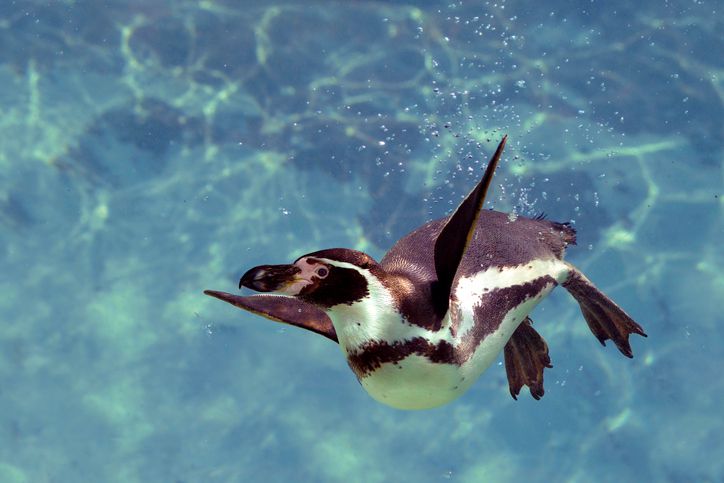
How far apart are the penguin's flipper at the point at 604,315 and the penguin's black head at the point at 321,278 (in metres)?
1.41

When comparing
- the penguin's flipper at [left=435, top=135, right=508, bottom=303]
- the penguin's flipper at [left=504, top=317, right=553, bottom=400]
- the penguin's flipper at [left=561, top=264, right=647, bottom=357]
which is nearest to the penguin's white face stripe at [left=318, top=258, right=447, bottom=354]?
the penguin's flipper at [left=435, top=135, right=508, bottom=303]

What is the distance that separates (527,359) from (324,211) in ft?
9.29

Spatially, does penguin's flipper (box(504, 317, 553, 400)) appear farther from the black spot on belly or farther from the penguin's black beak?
the penguin's black beak

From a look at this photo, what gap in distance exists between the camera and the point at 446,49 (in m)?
5.57

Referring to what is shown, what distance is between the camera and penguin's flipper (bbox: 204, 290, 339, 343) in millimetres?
2038

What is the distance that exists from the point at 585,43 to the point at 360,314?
4543 mm

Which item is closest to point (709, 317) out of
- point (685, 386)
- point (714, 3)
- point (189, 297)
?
point (685, 386)

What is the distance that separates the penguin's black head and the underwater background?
11.8 ft

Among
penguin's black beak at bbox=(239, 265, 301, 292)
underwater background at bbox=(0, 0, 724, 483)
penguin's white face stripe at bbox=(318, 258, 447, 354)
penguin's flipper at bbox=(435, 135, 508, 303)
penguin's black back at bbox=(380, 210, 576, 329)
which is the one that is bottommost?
underwater background at bbox=(0, 0, 724, 483)

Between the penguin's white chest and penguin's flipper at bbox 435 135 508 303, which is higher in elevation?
penguin's flipper at bbox 435 135 508 303

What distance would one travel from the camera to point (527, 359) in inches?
116

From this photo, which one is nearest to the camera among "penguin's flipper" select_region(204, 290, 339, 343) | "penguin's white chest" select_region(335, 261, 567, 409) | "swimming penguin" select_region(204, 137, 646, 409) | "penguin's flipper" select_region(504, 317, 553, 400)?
"swimming penguin" select_region(204, 137, 646, 409)

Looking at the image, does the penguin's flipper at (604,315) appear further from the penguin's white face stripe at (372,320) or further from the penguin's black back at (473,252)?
the penguin's white face stripe at (372,320)

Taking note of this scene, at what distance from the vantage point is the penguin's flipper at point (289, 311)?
204 cm
